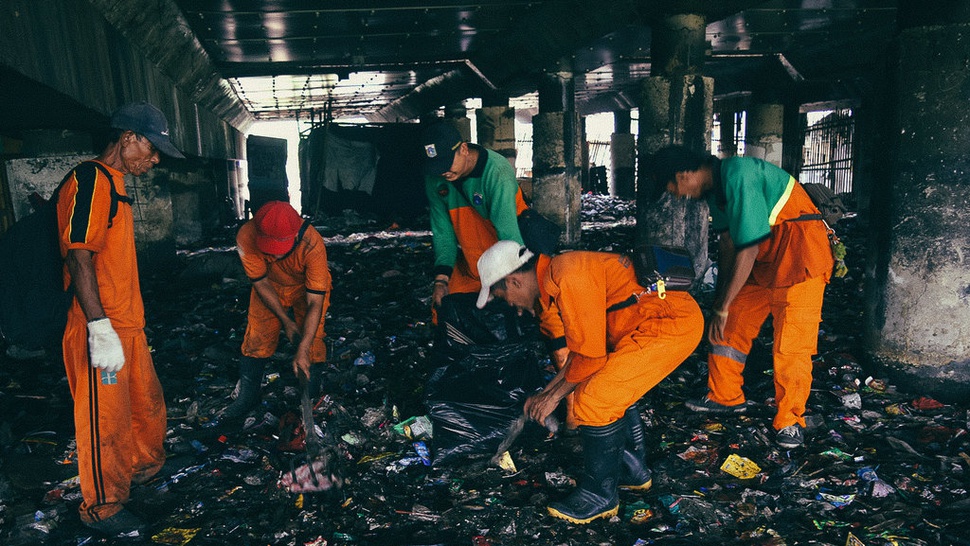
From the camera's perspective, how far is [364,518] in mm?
3174

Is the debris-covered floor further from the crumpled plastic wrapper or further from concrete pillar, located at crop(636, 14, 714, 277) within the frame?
concrete pillar, located at crop(636, 14, 714, 277)

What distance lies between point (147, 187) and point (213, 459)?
23.6 ft

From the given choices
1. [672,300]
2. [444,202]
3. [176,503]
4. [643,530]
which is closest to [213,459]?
[176,503]

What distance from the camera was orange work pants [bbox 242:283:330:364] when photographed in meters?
4.14

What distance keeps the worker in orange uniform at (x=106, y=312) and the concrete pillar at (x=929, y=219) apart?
437 centimetres

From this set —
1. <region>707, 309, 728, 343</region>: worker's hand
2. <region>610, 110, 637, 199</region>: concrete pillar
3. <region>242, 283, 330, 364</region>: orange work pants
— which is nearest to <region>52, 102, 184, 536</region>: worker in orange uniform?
<region>242, 283, 330, 364</region>: orange work pants

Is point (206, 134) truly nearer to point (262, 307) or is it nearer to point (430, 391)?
point (262, 307)

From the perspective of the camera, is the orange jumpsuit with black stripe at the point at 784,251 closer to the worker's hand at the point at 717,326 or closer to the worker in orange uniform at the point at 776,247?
the worker in orange uniform at the point at 776,247

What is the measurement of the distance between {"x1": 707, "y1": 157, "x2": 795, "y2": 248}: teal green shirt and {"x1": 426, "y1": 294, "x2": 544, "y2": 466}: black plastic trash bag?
1284mm

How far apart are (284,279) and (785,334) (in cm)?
309

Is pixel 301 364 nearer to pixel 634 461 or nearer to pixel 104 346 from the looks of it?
pixel 104 346

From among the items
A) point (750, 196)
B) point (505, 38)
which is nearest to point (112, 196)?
point (750, 196)

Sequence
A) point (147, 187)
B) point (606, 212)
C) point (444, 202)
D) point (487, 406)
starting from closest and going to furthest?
point (487, 406)
point (444, 202)
point (147, 187)
point (606, 212)

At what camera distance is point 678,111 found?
294 inches
